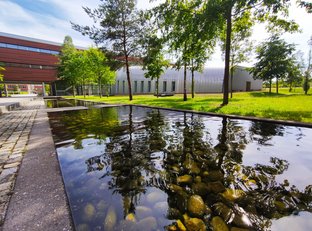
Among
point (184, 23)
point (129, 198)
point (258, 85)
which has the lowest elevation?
point (129, 198)

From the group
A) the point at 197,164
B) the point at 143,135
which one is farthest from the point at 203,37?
the point at 197,164

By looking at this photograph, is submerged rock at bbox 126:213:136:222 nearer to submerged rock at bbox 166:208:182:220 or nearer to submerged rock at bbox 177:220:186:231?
submerged rock at bbox 166:208:182:220

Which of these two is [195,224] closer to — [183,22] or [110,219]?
[110,219]

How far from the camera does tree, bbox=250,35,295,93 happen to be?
3095 cm

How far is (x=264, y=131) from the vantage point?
6.29 metres

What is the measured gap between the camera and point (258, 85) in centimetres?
4438

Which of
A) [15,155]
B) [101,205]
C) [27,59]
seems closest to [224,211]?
[101,205]

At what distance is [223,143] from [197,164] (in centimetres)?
174

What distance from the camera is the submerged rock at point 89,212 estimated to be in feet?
6.94

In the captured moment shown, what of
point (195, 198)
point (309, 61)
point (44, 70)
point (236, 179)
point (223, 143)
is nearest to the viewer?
point (195, 198)

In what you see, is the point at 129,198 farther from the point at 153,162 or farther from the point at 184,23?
the point at 184,23

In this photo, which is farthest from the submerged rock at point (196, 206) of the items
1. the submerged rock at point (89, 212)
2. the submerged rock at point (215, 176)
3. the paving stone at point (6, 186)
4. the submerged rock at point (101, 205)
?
the paving stone at point (6, 186)

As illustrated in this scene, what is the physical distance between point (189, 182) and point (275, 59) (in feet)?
122

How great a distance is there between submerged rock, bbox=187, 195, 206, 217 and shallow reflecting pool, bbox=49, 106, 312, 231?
1cm
